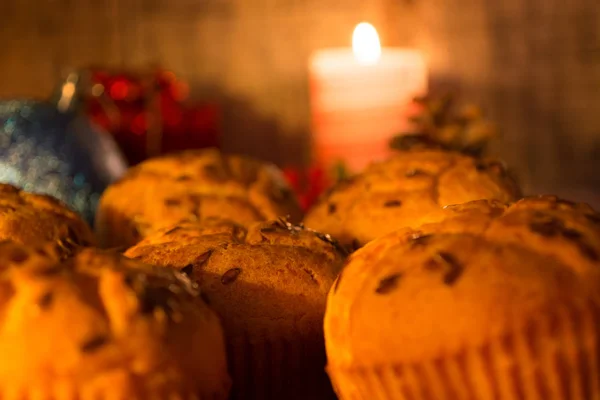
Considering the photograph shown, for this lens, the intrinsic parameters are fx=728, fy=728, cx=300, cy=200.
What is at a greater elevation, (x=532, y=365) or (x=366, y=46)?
(x=366, y=46)

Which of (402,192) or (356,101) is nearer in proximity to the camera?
(402,192)

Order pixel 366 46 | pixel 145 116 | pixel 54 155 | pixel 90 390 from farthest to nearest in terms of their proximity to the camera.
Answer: pixel 366 46, pixel 145 116, pixel 54 155, pixel 90 390

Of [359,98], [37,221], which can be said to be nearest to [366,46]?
[359,98]

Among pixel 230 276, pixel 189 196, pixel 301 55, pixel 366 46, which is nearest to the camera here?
pixel 230 276

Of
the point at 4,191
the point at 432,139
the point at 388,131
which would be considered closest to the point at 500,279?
the point at 4,191

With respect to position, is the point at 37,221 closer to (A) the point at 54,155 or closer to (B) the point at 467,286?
(B) the point at 467,286

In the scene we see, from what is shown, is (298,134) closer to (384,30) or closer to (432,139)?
(384,30)
